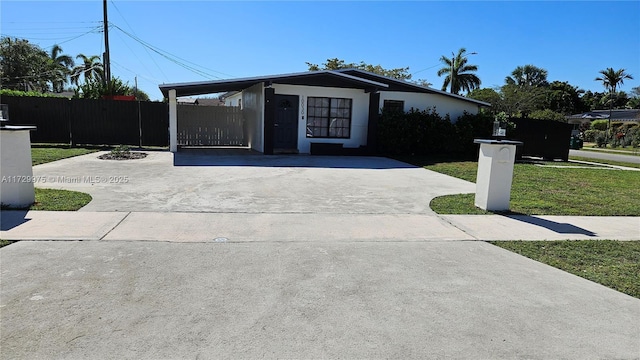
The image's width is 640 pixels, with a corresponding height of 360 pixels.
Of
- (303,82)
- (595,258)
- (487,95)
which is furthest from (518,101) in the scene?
(595,258)

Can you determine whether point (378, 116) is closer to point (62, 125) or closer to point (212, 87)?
point (212, 87)

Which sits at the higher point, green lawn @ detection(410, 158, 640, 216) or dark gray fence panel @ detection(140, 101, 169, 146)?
dark gray fence panel @ detection(140, 101, 169, 146)

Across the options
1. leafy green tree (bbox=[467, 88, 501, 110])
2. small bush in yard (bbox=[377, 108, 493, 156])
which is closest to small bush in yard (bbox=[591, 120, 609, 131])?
leafy green tree (bbox=[467, 88, 501, 110])

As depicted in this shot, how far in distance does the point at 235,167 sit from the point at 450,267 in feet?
28.5

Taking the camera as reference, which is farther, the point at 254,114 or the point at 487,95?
the point at 487,95

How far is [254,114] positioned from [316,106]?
2920 millimetres

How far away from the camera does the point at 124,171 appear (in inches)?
422

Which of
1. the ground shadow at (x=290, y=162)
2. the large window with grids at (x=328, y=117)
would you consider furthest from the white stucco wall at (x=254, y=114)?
the large window with grids at (x=328, y=117)

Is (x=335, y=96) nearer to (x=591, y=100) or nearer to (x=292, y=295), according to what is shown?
(x=292, y=295)

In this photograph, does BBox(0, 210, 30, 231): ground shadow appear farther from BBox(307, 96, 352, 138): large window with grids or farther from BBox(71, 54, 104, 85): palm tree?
BBox(71, 54, 104, 85): palm tree

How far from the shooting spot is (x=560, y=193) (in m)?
9.73

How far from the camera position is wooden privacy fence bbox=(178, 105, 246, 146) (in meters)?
19.8

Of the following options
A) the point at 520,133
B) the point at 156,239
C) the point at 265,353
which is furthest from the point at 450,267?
the point at 520,133

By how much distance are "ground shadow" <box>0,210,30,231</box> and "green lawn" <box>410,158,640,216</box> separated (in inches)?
258
